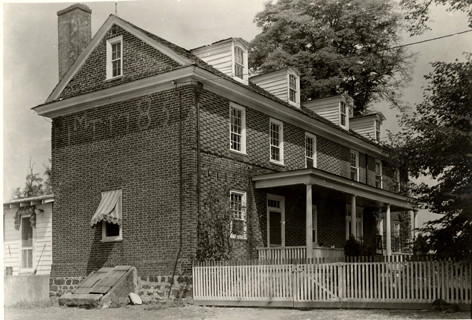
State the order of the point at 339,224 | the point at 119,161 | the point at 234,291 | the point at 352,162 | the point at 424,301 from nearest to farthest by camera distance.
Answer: the point at 424,301, the point at 234,291, the point at 119,161, the point at 339,224, the point at 352,162

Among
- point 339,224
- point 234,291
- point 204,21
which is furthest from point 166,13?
point 339,224

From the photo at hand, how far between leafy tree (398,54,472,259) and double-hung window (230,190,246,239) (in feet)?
22.6

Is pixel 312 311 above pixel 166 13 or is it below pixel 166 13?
below

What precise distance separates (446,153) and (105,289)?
34.1 feet

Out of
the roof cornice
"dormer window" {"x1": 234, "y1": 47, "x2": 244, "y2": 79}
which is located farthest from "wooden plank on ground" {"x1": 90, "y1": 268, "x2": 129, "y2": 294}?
"dormer window" {"x1": 234, "y1": 47, "x2": 244, "y2": 79}

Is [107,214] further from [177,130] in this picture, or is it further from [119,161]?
[177,130]

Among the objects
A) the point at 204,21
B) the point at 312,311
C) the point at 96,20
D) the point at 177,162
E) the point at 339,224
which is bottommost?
the point at 312,311

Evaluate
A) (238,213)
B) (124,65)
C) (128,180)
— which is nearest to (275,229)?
(238,213)

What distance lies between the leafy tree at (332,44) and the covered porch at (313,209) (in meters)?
10.5

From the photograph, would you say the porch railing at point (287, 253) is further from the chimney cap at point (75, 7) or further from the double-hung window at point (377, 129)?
the double-hung window at point (377, 129)

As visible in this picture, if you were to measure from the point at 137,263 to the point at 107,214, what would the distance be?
196cm

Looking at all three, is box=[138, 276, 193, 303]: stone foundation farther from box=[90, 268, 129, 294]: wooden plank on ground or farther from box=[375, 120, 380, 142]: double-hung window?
box=[375, 120, 380, 142]: double-hung window

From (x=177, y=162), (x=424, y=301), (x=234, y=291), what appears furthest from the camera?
(x=177, y=162)

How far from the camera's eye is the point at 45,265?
2216cm
